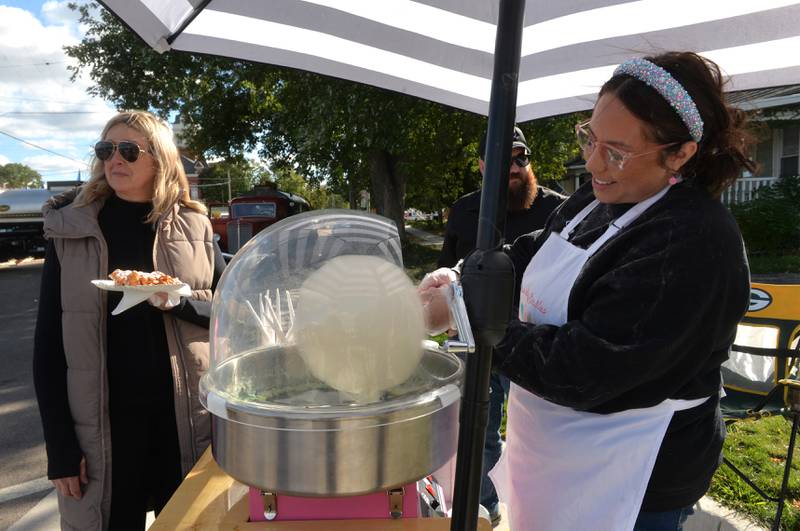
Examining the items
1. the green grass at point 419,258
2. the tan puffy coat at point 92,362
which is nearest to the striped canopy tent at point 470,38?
the tan puffy coat at point 92,362

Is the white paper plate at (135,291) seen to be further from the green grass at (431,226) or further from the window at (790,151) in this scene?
the green grass at (431,226)

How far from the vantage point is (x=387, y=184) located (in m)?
12.8

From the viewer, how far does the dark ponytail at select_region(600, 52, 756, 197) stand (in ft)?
3.37

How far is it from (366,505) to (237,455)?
0.31 metres

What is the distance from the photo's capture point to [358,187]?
13656 millimetres

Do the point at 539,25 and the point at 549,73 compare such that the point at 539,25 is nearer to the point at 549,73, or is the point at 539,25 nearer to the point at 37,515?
the point at 549,73

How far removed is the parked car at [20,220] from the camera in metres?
13.5

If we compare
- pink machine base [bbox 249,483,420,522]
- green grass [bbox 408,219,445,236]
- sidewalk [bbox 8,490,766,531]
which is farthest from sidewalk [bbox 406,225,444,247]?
pink machine base [bbox 249,483,420,522]

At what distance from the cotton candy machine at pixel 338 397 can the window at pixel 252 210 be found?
1132cm

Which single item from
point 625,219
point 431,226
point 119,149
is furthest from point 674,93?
point 431,226

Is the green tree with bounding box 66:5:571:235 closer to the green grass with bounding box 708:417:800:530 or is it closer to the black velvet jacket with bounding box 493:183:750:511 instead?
the green grass with bounding box 708:417:800:530

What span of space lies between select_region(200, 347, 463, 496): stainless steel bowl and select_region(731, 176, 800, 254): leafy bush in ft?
38.4

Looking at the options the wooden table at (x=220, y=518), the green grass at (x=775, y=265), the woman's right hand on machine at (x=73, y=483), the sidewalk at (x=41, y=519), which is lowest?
the sidewalk at (x=41, y=519)

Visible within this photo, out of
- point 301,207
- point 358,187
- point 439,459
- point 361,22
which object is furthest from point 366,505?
point 301,207
